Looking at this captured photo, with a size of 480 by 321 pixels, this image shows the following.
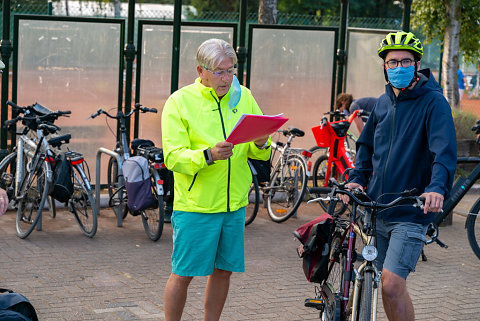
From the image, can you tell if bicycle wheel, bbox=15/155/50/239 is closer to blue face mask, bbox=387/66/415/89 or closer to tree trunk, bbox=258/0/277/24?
blue face mask, bbox=387/66/415/89

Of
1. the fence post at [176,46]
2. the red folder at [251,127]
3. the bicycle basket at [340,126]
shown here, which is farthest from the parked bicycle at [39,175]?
the red folder at [251,127]

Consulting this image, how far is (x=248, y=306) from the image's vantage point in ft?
19.0

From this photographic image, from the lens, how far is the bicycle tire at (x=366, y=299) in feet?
13.5

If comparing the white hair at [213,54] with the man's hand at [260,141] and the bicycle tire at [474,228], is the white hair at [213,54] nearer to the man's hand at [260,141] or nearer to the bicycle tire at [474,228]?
the man's hand at [260,141]

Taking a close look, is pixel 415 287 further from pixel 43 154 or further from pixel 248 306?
pixel 43 154

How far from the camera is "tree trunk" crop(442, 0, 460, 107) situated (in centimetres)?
1383

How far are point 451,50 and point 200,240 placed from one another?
10835 mm

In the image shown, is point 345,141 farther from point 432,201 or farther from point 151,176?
point 432,201

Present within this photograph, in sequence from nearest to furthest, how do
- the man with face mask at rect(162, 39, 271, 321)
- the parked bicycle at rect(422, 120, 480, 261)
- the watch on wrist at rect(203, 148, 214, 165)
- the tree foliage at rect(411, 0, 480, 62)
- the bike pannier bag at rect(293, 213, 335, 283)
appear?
1. the watch on wrist at rect(203, 148, 214, 165)
2. the man with face mask at rect(162, 39, 271, 321)
3. the bike pannier bag at rect(293, 213, 335, 283)
4. the parked bicycle at rect(422, 120, 480, 261)
5. the tree foliage at rect(411, 0, 480, 62)

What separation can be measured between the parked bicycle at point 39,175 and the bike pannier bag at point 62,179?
33mm

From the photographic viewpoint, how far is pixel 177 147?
4.30m

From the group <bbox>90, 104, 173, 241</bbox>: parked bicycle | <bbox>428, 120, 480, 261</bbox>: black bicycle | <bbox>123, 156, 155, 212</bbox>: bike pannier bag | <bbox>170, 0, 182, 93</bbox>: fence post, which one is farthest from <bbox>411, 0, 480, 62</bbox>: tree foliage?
<bbox>123, 156, 155, 212</bbox>: bike pannier bag

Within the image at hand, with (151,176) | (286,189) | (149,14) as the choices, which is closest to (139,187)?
(151,176)

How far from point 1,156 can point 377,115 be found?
5.28 m
